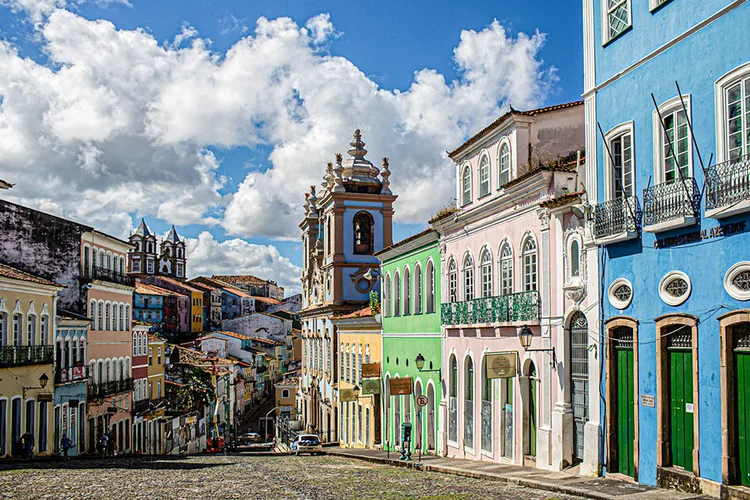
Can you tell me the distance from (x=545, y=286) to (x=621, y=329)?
351 centimetres

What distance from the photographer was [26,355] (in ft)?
98.4

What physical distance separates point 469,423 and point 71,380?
1880 centimetres

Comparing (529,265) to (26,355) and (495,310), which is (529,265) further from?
(26,355)

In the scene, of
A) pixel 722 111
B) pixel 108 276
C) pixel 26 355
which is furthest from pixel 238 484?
pixel 108 276

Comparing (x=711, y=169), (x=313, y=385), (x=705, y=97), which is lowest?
(x=313, y=385)

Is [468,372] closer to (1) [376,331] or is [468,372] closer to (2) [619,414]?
(2) [619,414]

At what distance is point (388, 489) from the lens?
15.7 metres

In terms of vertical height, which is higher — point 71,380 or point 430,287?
point 430,287

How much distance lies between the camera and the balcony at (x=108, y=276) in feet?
129

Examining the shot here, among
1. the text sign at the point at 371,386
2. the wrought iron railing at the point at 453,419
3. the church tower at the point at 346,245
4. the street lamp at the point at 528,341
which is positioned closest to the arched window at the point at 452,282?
the wrought iron railing at the point at 453,419

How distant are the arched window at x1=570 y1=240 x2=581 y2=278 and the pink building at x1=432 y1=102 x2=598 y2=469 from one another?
2 centimetres

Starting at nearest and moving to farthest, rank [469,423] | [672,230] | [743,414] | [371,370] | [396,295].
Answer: [743,414], [672,230], [469,423], [396,295], [371,370]

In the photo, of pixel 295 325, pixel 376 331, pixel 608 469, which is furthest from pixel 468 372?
pixel 295 325

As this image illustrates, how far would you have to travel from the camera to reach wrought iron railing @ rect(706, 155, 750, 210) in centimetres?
1202
